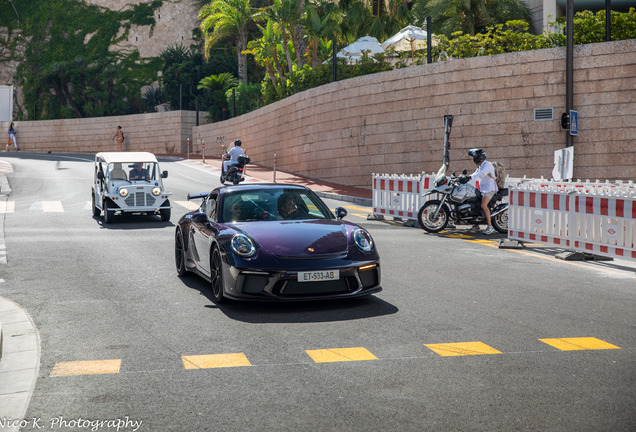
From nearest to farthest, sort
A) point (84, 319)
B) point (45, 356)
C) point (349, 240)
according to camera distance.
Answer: point (45, 356) → point (84, 319) → point (349, 240)

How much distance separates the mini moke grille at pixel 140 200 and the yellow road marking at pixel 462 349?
1213 centimetres

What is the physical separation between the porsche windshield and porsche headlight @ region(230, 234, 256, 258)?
82 centimetres

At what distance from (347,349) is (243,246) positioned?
6.65ft

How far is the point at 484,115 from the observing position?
23.1 meters

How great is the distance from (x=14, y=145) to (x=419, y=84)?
44215 mm

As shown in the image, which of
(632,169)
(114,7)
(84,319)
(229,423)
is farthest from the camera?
(114,7)

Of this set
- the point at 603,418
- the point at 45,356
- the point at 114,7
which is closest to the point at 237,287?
the point at 45,356

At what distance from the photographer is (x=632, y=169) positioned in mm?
20516

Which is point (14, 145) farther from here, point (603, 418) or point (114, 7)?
point (603, 418)

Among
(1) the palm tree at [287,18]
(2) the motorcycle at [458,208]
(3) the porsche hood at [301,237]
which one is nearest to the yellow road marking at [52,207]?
(2) the motorcycle at [458,208]

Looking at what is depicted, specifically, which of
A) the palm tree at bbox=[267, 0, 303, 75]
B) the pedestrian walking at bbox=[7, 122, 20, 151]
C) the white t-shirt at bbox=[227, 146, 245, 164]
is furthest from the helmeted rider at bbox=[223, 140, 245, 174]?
the pedestrian walking at bbox=[7, 122, 20, 151]

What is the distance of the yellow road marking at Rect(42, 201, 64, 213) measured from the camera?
19656mm

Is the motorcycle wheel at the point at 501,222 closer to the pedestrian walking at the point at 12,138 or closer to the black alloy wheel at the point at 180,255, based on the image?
the black alloy wheel at the point at 180,255

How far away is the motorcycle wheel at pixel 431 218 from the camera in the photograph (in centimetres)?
1583
